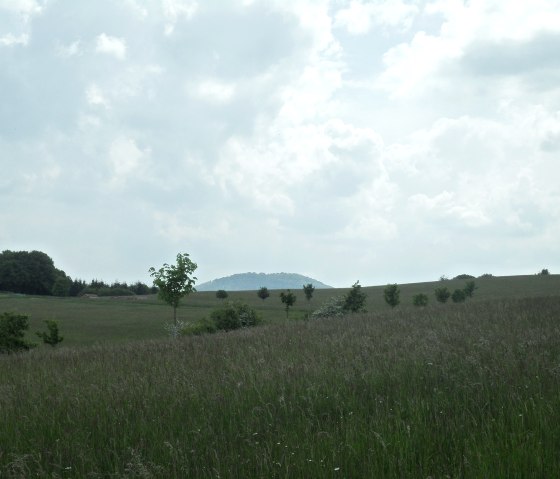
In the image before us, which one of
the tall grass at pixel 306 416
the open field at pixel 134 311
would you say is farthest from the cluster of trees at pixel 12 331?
the tall grass at pixel 306 416

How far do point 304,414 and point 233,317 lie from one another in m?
21.0

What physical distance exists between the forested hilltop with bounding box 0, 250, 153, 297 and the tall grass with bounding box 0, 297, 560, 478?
314 ft

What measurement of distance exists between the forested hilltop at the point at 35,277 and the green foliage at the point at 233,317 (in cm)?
7863

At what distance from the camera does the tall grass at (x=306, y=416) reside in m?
4.23

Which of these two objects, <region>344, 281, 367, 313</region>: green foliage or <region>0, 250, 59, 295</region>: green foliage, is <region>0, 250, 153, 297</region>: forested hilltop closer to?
<region>0, 250, 59, 295</region>: green foliage

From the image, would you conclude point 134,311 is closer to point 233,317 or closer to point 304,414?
point 233,317

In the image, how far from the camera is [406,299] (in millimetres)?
73938

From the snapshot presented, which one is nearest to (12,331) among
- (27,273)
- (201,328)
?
(201,328)

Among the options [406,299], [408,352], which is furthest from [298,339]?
[406,299]

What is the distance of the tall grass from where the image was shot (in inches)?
167

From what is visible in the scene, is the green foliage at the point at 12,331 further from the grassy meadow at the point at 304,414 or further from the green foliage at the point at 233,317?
the grassy meadow at the point at 304,414

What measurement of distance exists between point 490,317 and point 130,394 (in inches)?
456

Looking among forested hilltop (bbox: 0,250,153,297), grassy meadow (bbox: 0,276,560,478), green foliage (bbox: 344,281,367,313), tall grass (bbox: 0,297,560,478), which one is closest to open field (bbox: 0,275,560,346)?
green foliage (bbox: 344,281,367,313)

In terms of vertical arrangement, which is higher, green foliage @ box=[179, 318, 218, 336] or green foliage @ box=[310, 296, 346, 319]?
green foliage @ box=[310, 296, 346, 319]
